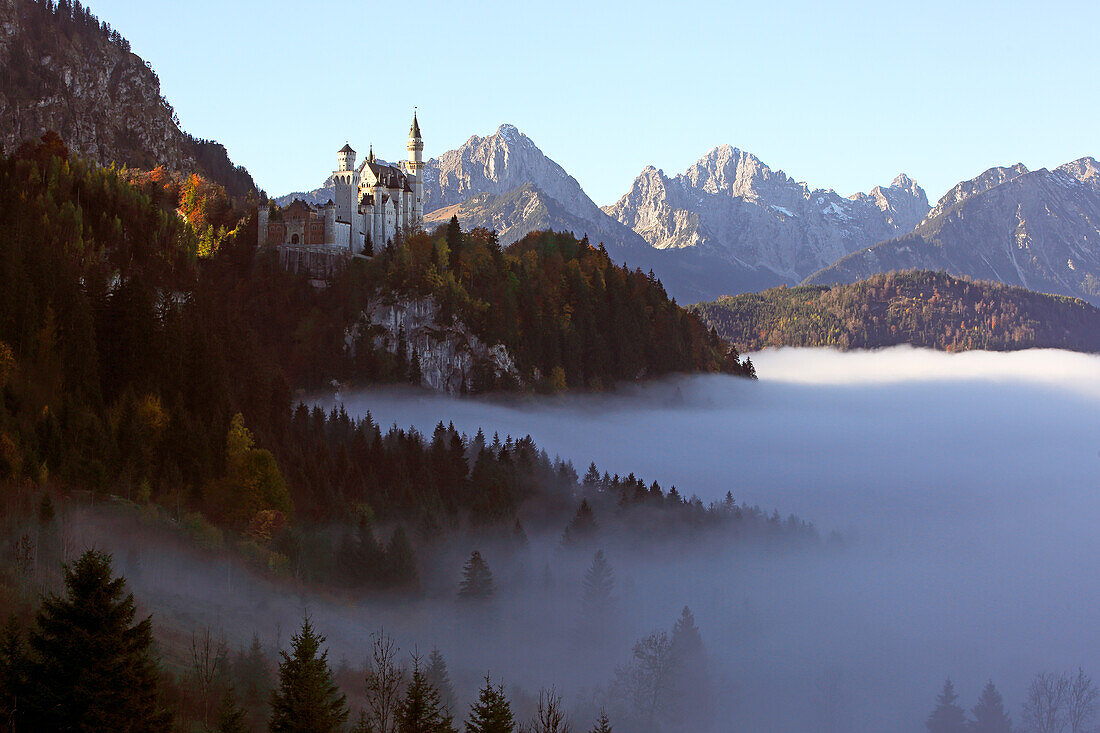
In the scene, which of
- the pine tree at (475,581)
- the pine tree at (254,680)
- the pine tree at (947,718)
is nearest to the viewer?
the pine tree at (254,680)

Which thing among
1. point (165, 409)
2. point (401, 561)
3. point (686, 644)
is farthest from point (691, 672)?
point (165, 409)

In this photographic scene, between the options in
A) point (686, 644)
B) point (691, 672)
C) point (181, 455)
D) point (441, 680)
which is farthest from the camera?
point (686, 644)

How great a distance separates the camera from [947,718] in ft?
603

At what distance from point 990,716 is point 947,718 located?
253 inches

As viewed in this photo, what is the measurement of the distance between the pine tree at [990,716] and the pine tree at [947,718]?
2.16m

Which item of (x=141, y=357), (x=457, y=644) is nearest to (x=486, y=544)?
(x=457, y=644)

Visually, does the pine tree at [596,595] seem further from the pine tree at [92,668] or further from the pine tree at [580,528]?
the pine tree at [92,668]

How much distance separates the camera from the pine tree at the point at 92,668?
200ft

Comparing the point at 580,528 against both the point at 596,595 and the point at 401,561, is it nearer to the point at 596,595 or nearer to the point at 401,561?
the point at 596,595

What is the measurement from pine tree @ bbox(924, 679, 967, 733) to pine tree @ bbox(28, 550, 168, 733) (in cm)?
14729

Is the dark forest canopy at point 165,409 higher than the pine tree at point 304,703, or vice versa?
the dark forest canopy at point 165,409

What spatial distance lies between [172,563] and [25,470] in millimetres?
16553

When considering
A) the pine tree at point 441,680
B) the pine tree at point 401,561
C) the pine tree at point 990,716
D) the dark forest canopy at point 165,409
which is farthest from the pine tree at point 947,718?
the pine tree at point 441,680

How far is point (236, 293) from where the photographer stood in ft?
650
